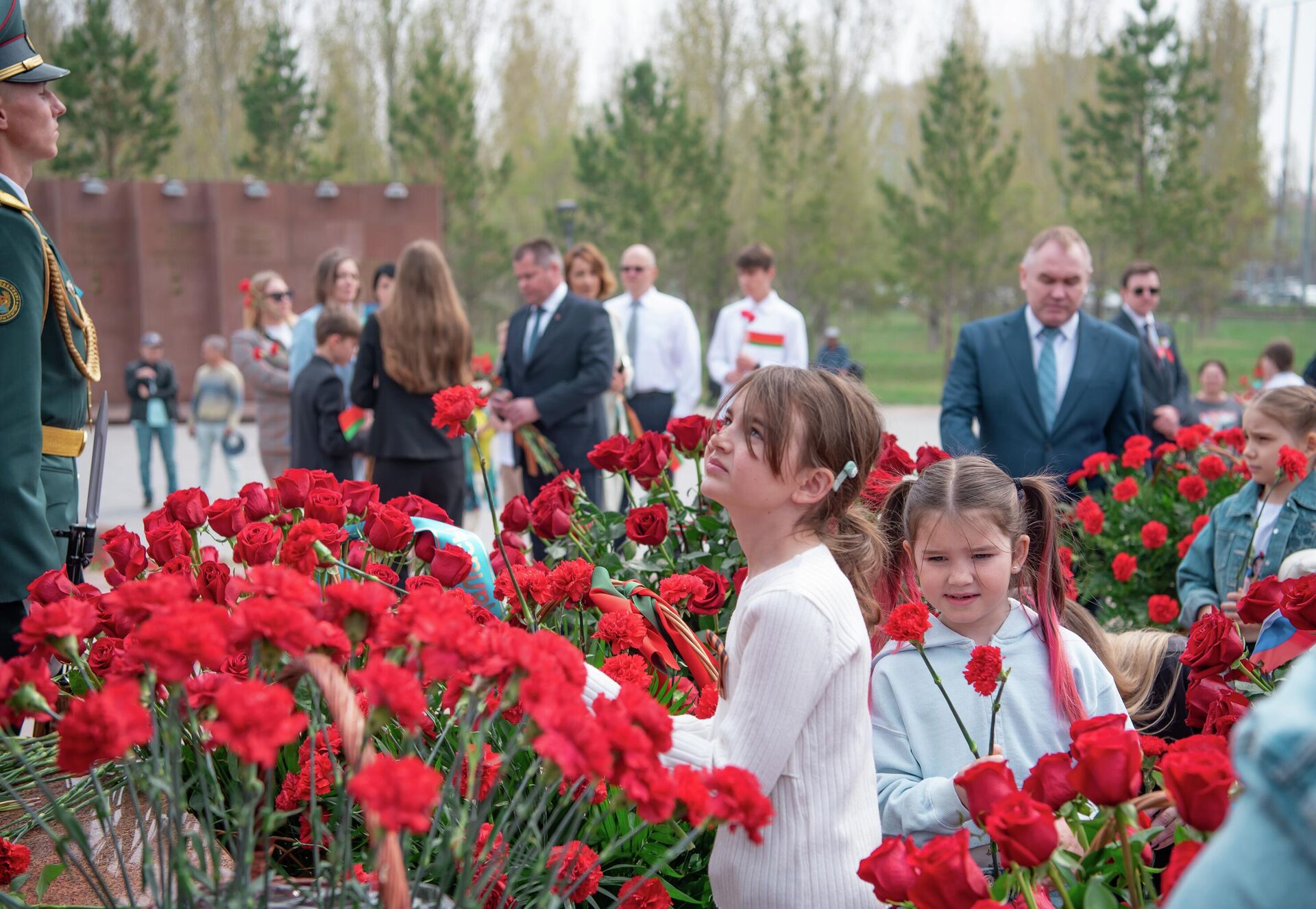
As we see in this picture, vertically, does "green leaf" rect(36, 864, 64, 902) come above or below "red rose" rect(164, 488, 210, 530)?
below

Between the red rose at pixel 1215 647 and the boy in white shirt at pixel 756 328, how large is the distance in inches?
278

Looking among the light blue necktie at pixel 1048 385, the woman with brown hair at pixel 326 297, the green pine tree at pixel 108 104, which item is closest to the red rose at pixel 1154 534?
the light blue necktie at pixel 1048 385

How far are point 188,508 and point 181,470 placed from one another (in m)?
13.2

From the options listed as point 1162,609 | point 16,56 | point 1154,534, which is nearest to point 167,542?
point 16,56

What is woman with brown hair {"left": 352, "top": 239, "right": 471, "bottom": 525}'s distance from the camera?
5.77m

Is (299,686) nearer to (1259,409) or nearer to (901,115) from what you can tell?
(1259,409)

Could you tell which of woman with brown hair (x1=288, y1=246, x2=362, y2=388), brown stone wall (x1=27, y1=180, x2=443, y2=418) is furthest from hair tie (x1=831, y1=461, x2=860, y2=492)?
brown stone wall (x1=27, y1=180, x2=443, y2=418)

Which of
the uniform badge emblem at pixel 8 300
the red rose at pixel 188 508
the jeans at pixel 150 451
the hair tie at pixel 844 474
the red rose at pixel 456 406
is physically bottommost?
the jeans at pixel 150 451

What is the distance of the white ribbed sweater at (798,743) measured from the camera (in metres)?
1.67

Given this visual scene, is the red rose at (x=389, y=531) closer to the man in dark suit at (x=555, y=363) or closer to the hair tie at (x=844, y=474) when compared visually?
the hair tie at (x=844, y=474)

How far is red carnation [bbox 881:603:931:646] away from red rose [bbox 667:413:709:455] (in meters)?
1.37

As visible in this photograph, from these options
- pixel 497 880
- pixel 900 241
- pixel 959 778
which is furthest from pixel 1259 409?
pixel 900 241

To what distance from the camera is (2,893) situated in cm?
152

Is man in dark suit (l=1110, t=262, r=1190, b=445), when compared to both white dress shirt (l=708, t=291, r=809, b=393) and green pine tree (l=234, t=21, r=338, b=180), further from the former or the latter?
green pine tree (l=234, t=21, r=338, b=180)
